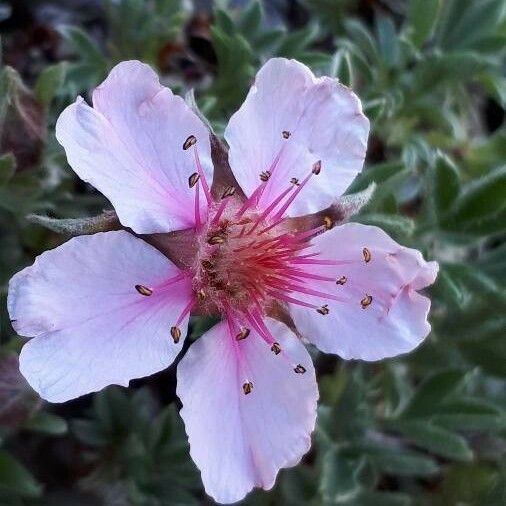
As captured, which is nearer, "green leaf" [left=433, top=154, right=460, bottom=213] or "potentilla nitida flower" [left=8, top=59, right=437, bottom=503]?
"potentilla nitida flower" [left=8, top=59, right=437, bottom=503]

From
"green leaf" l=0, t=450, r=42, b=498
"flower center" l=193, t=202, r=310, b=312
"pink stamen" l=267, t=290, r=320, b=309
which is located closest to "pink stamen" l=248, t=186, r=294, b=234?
"flower center" l=193, t=202, r=310, b=312

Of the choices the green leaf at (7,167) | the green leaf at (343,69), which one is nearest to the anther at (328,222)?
the green leaf at (343,69)

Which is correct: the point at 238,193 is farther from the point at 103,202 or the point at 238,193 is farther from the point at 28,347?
the point at 103,202

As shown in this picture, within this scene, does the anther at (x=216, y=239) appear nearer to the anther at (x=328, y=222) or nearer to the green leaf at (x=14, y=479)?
the anther at (x=328, y=222)

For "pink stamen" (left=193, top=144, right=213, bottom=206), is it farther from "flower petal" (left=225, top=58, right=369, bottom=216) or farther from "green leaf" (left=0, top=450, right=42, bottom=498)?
"green leaf" (left=0, top=450, right=42, bottom=498)

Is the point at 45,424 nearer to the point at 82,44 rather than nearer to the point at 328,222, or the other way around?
the point at 328,222

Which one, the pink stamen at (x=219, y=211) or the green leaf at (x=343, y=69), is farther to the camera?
the green leaf at (x=343, y=69)
